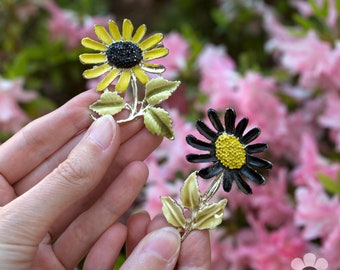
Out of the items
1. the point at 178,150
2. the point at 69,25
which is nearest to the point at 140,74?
the point at 178,150

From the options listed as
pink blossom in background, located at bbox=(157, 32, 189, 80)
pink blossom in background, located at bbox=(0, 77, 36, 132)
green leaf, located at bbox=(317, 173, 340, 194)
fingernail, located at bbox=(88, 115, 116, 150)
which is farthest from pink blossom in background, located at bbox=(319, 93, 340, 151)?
pink blossom in background, located at bbox=(0, 77, 36, 132)

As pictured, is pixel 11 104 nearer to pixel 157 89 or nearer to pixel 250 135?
pixel 157 89

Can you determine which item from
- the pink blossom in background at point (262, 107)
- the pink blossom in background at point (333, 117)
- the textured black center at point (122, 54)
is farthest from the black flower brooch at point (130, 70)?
the pink blossom in background at point (333, 117)

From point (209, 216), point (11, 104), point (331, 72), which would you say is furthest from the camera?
point (11, 104)

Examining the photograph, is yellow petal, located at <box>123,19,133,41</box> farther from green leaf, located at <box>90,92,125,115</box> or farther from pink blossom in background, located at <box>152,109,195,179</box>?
pink blossom in background, located at <box>152,109,195,179</box>

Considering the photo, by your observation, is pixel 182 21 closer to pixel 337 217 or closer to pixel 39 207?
pixel 337 217

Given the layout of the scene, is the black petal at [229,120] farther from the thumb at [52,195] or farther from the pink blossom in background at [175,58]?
the pink blossom in background at [175,58]
